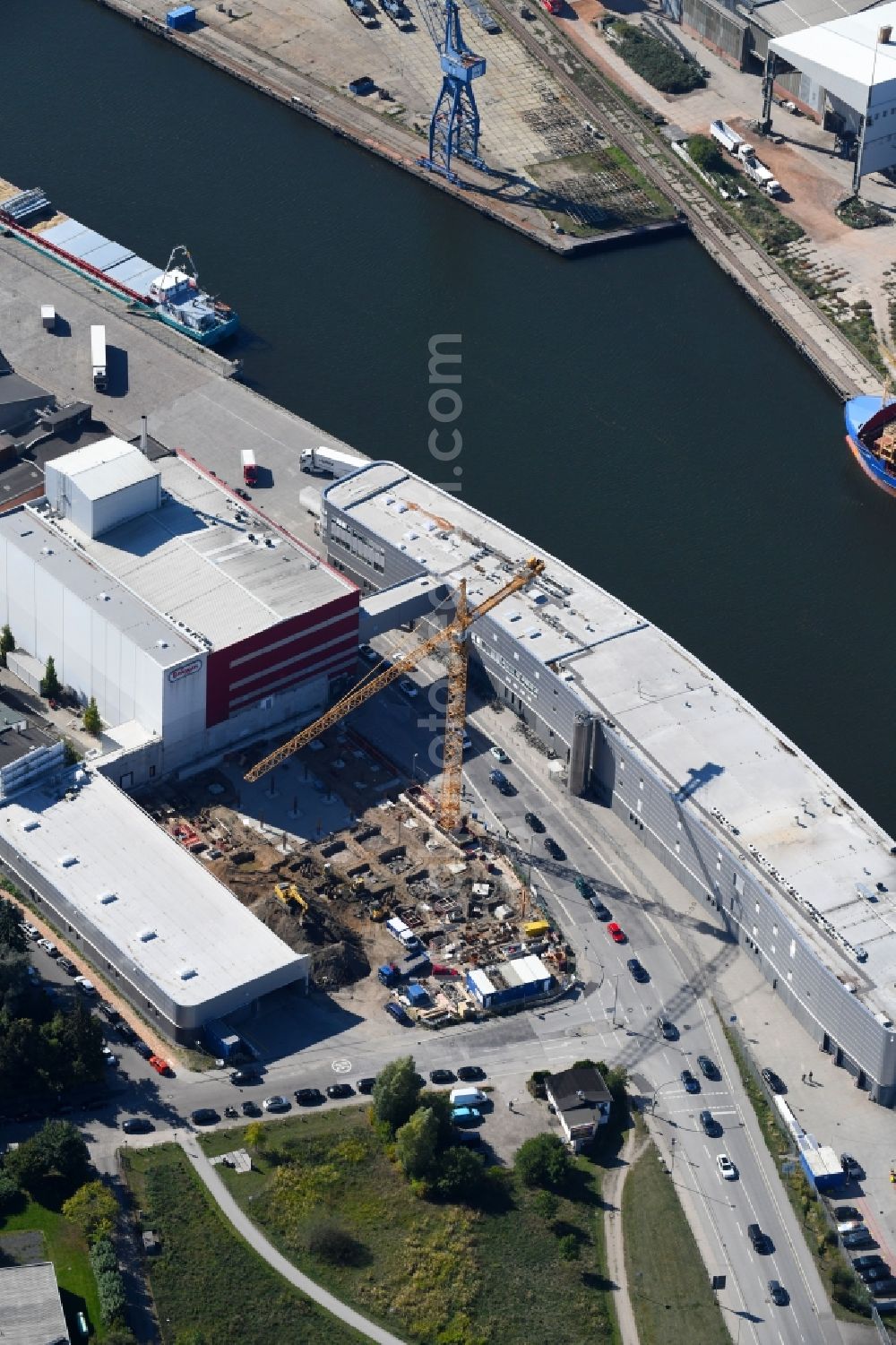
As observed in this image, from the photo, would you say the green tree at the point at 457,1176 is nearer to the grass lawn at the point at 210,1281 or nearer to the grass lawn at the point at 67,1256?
the grass lawn at the point at 210,1281

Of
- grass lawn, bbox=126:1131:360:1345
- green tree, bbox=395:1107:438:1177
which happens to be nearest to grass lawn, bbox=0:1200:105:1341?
grass lawn, bbox=126:1131:360:1345

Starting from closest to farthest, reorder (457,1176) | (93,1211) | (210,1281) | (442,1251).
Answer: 1. (210,1281)
2. (93,1211)
3. (442,1251)
4. (457,1176)

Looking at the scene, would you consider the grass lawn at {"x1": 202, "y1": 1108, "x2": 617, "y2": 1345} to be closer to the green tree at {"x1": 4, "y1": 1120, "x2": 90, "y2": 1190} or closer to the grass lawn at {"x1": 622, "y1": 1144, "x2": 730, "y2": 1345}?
the grass lawn at {"x1": 622, "y1": 1144, "x2": 730, "y2": 1345}

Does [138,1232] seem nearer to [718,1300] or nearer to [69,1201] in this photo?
[69,1201]

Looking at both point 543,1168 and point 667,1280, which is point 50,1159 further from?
point 667,1280

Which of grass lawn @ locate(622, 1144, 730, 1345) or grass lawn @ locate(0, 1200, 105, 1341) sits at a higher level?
grass lawn @ locate(0, 1200, 105, 1341)

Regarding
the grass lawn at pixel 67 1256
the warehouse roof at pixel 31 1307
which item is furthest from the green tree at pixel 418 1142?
the warehouse roof at pixel 31 1307

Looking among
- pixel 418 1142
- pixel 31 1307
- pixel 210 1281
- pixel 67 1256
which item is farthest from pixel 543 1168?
pixel 31 1307
